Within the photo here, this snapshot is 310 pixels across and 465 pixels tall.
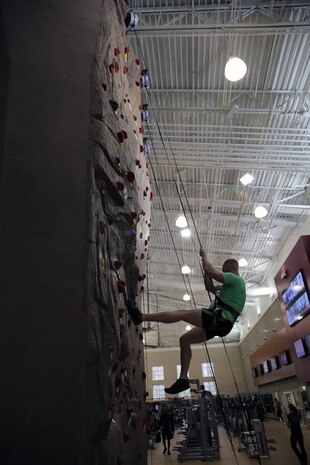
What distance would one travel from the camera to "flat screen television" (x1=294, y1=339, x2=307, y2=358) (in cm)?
964

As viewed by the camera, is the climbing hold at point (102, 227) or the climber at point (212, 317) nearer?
the climbing hold at point (102, 227)

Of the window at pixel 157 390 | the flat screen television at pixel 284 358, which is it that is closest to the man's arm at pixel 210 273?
the flat screen television at pixel 284 358

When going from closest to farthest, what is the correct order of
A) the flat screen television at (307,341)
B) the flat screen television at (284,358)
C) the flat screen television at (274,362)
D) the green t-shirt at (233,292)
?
the green t-shirt at (233,292)
the flat screen television at (307,341)
the flat screen television at (284,358)
the flat screen television at (274,362)

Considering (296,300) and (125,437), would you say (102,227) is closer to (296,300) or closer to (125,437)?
(125,437)

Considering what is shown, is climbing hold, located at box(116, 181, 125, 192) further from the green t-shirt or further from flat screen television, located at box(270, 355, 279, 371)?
flat screen television, located at box(270, 355, 279, 371)

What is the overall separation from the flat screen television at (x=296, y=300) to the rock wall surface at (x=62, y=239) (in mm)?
7128

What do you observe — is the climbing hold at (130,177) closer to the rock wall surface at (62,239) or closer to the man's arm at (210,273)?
the rock wall surface at (62,239)

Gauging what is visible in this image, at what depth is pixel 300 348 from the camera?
9.91 meters

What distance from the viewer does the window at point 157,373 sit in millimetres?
25047

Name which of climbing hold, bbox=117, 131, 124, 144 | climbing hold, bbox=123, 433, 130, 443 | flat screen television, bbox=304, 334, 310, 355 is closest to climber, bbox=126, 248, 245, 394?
climbing hold, bbox=123, 433, 130, 443

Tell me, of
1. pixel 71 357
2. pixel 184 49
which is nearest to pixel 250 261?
pixel 184 49

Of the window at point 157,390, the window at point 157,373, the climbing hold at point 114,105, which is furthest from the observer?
the window at point 157,373

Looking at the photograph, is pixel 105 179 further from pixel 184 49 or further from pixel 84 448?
pixel 184 49

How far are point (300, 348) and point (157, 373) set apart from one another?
17.0m
